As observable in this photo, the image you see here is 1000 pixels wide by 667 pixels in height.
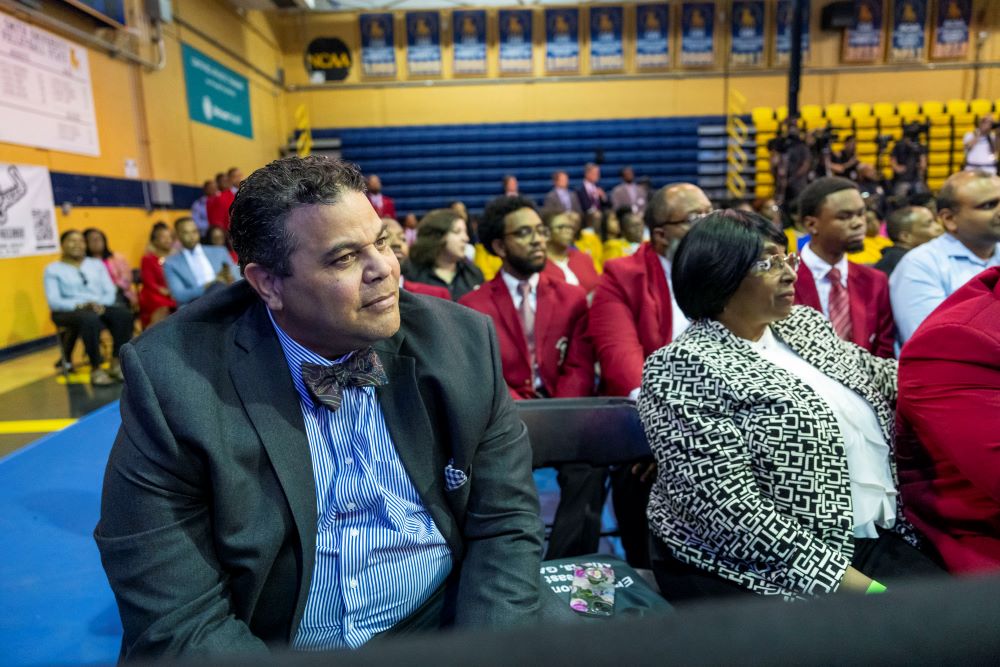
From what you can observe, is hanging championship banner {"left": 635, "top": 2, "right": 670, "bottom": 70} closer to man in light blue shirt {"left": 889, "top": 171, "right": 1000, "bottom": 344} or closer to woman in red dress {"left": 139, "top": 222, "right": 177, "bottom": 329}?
woman in red dress {"left": 139, "top": 222, "right": 177, "bottom": 329}

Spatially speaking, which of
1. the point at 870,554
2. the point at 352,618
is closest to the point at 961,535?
the point at 870,554

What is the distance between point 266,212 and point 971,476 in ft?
4.94

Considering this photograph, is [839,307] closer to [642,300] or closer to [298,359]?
[642,300]

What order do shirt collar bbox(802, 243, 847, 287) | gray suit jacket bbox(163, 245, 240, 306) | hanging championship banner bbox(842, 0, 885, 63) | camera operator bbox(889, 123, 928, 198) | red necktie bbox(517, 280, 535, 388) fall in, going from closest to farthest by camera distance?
shirt collar bbox(802, 243, 847, 287) → red necktie bbox(517, 280, 535, 388) → gray suit jacket bbox(163, 245, 240, 306) → camera operator bbox(889, 123, 928, 198) → hanging championship banner bbox(842, 0, 885, 63)

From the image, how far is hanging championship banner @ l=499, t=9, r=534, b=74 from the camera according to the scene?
495 inches

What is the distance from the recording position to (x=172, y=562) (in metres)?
1.07

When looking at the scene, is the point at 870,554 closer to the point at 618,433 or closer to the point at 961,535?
the point at 961,535

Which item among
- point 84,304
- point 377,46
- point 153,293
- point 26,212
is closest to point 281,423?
point 84,304

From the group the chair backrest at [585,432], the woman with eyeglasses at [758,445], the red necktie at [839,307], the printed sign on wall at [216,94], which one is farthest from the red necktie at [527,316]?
the printed sign on wall at [216,94]

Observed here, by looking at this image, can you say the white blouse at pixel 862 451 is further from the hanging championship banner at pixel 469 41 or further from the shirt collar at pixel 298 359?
the hanging championship banner at pixel 469 41

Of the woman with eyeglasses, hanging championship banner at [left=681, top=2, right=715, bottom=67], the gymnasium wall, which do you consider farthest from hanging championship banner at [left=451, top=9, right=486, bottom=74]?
the woman with eyeglasses

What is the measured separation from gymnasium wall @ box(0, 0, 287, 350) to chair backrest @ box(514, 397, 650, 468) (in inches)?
245

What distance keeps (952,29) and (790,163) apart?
6.23 m

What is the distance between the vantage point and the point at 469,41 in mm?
12703
